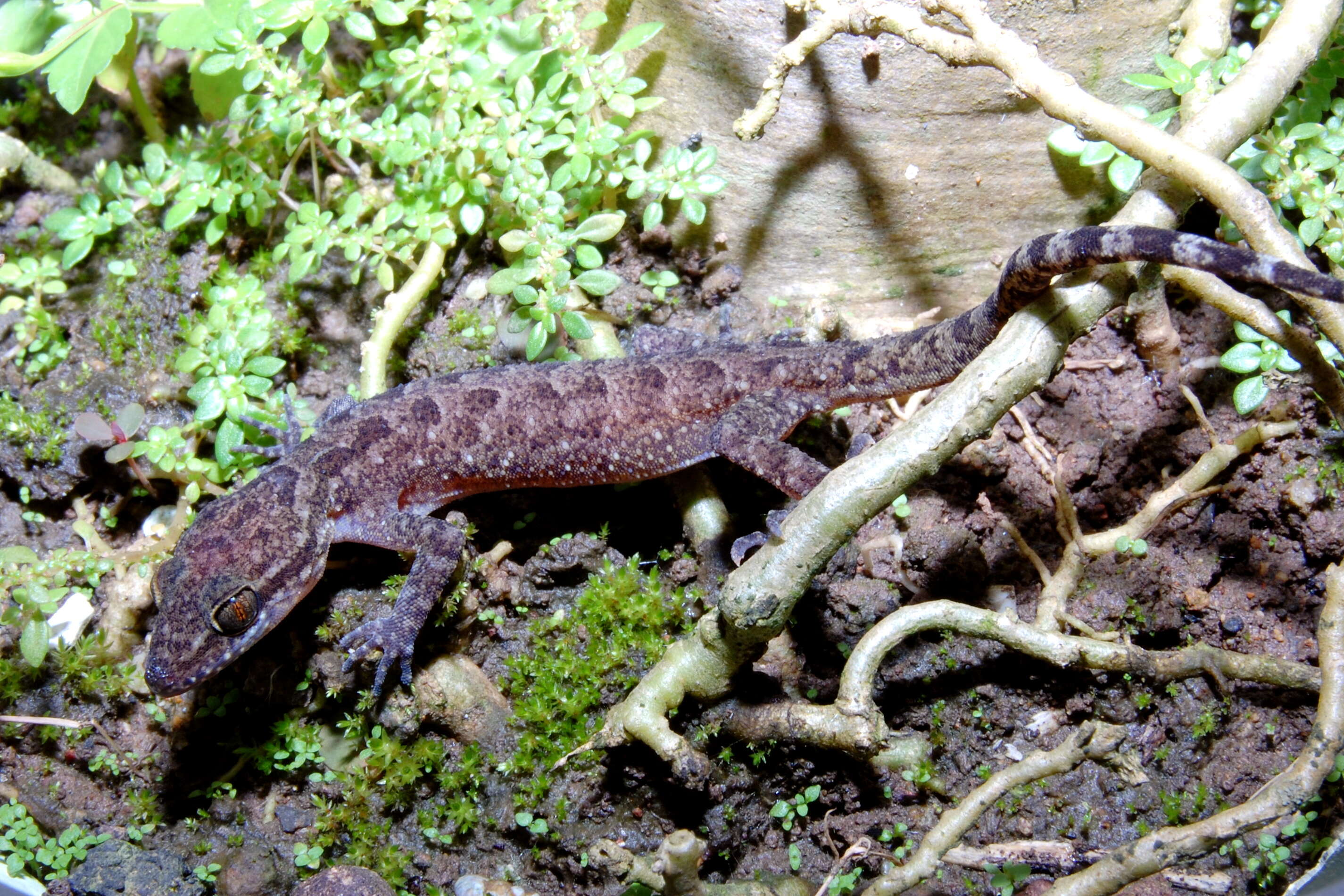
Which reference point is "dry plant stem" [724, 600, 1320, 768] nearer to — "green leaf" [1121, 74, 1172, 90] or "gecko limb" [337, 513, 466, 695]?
"gecko limb" [337, 513, 466, 695]

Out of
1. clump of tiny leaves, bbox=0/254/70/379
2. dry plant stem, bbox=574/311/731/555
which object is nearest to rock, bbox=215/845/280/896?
dry plant stem, bbox=574/311/731/555

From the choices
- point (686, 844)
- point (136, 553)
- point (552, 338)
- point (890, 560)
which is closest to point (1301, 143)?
point (890, 560)

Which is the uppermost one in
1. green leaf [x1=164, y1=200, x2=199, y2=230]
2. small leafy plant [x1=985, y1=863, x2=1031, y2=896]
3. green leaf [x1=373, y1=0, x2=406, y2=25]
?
green leaf [x1=373, y1=0, x2=406, y2=25]

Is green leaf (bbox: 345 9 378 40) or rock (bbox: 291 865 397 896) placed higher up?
green leaf (bbox: 345 9 378 40)

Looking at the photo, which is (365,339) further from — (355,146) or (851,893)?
(851,893)

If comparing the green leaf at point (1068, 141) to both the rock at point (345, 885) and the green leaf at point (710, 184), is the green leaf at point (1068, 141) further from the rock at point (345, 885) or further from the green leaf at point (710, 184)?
the rock at point (345, 885)

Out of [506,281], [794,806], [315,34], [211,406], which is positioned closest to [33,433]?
[211,406]

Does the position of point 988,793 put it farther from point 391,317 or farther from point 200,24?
point 200,24
